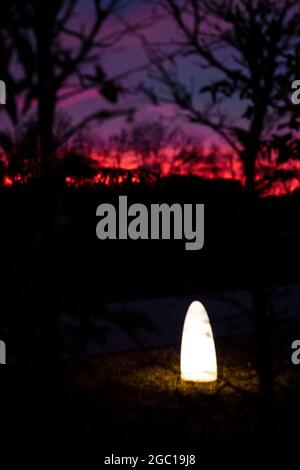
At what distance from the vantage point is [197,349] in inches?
245

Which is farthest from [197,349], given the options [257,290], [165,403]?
[257,290]

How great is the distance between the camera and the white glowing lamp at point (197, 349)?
621cm

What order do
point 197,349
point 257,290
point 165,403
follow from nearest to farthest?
point 257,290 < point 165,403 < point 197,349

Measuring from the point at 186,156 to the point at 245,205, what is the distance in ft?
3.37

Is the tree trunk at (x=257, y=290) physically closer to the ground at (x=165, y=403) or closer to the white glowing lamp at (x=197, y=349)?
the ground at (x=165, y=403)

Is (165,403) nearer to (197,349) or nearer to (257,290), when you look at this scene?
(197,349)

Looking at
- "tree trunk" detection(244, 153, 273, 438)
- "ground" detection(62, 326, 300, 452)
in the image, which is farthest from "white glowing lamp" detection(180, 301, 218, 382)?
"tree trunk" detection(244, 153, 273, 438)

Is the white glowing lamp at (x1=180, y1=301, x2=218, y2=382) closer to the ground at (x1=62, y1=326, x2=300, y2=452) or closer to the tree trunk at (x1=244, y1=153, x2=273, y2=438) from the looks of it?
the ground at (x1=62, y1=326, x2=300, y2=452)

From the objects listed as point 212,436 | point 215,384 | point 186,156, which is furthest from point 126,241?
point 186,156

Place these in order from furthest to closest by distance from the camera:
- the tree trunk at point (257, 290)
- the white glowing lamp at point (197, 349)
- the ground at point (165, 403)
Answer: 1. the white glowing lamp at point (197, 349)
2. the ground at point (165, 403)
3. the tree trunk at point (257, 290)

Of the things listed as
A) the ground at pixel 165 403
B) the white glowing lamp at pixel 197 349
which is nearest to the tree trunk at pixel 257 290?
the ground at pixel 165 403

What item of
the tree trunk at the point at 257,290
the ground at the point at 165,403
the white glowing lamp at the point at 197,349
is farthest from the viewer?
the white glowing lamp at the point at 197,349

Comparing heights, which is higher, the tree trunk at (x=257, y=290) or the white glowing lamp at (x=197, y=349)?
the white glowing lamp at (x=197, y=349)

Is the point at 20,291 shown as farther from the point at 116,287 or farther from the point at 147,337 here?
the point at 116,287
